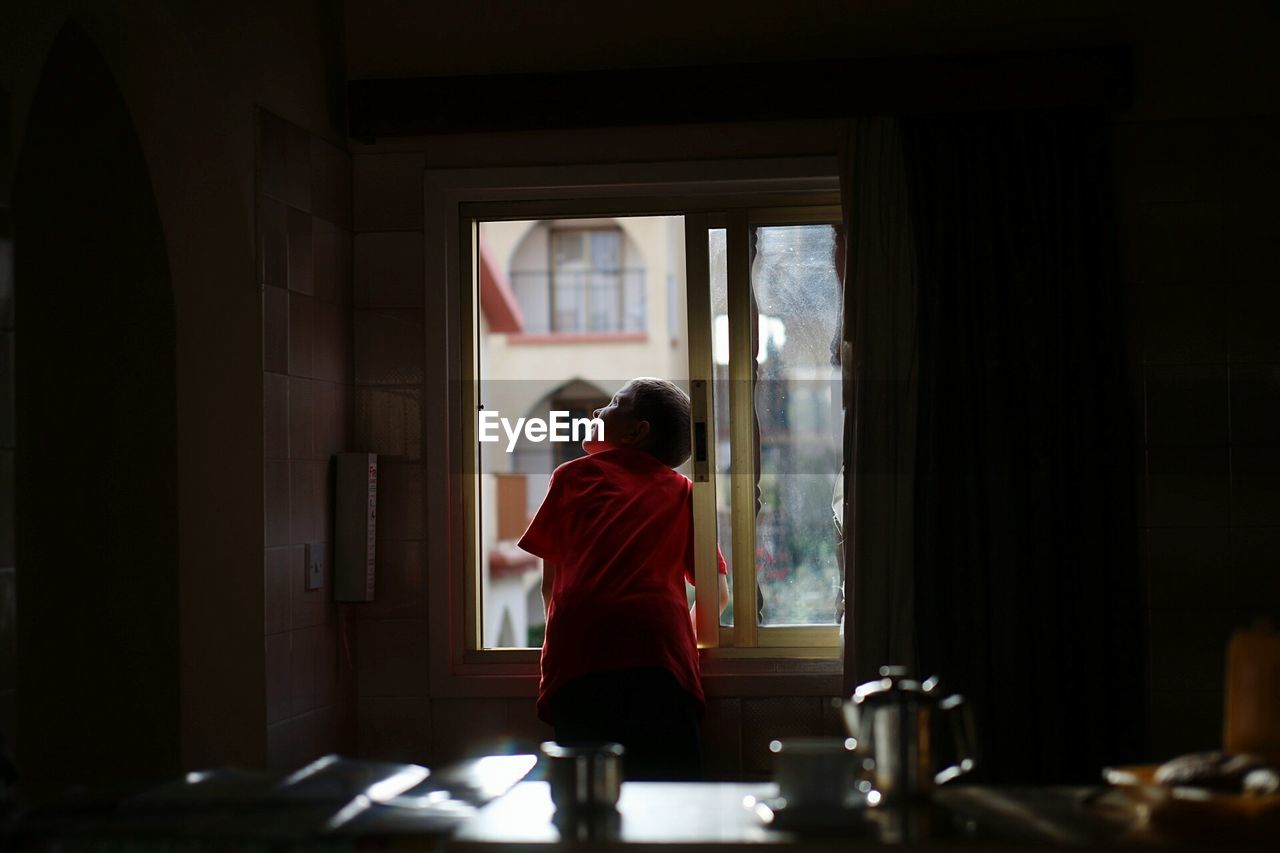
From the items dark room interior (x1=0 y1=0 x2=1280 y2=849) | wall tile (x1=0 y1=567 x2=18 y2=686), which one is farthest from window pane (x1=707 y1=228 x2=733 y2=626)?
→ wall tile (x1=0 y1=567 x2=18 y2=686)

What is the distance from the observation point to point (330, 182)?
3135 mm

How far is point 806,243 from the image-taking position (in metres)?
3.23

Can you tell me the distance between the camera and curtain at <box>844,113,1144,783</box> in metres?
2.90

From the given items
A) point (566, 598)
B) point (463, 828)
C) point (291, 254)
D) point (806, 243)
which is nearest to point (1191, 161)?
point (806, 243)

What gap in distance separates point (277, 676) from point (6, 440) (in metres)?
0.93

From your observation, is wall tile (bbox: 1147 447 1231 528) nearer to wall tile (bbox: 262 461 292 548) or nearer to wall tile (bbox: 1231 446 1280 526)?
wall tile (bbox: 1231 446 1280 526)

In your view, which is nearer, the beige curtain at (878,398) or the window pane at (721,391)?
the beige curtain at (878,398)

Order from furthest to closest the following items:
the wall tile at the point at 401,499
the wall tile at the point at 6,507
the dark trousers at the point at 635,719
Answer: the wall tile at the point at 401,499
the dark trousers at the point at 635,719
the wall tile at the point at 6,507

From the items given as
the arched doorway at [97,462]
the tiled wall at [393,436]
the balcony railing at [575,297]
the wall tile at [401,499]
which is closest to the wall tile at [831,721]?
the tiled wall at [393,436]

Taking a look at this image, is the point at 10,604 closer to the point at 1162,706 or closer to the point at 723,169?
the point at 723,169

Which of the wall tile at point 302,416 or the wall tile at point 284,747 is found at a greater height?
the wall tile at point 302,416

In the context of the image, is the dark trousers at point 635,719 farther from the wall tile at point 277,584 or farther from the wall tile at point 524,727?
the wall tile at point 277,584

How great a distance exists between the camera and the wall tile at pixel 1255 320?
3.00 metres

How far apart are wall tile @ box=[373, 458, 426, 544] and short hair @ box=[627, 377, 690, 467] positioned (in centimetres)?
64
